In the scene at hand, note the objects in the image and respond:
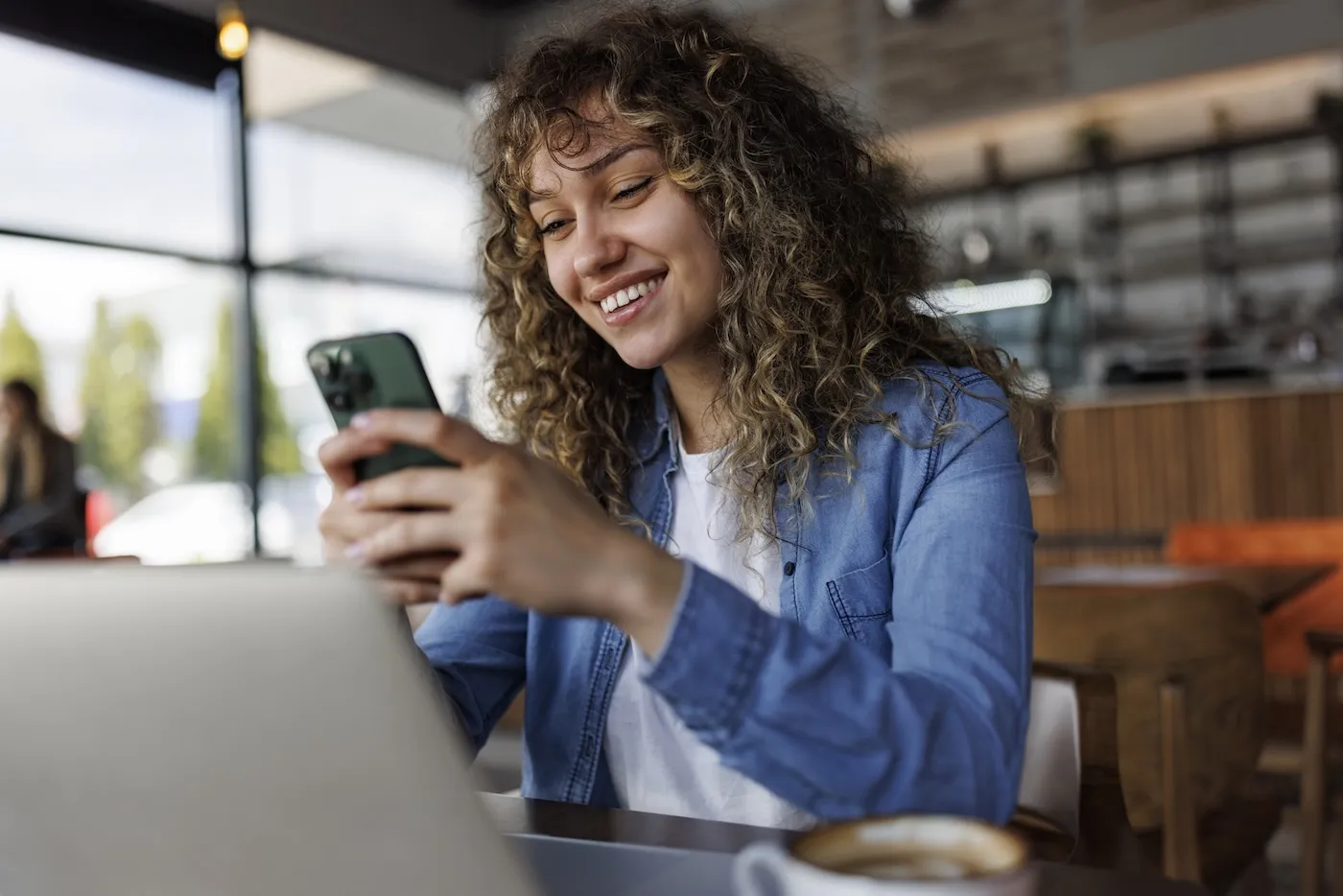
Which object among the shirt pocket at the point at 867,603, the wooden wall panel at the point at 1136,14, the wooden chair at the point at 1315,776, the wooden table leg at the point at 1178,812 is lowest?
the wooden chair at the point at 1315,776

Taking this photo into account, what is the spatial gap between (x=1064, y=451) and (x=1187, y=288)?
9.10ft

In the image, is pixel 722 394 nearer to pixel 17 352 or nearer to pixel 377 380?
pixel 377 380

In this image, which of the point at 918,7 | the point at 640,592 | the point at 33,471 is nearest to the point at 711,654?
the point at 640,592

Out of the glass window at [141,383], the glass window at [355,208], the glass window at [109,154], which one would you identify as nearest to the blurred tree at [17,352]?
the glass window at [141,383]

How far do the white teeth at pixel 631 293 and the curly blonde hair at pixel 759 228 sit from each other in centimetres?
9

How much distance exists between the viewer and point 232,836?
0.44m

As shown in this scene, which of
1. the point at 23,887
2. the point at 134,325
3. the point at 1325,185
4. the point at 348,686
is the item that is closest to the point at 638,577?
the point at 348,686

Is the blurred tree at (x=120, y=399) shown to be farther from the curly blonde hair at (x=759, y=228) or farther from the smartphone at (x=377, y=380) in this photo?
the smartphone at (x=377, y=380)

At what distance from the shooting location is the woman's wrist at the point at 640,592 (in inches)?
22.9

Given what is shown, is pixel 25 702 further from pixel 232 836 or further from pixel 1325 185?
pixel 1325 185

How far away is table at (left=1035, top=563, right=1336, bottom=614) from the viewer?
2.15 meters

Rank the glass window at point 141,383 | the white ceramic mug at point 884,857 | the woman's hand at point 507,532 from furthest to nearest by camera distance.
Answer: the glass window at point 141,383 < the woman's hand at point 507,532 < the white ceramic mug at point 884,857

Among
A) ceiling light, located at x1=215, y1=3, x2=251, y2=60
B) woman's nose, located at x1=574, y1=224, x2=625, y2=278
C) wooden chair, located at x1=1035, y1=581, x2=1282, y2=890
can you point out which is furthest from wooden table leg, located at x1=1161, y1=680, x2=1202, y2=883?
ceiling light, located at x1=215, y1=3, x2=251, y2=60

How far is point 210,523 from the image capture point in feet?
17.7
